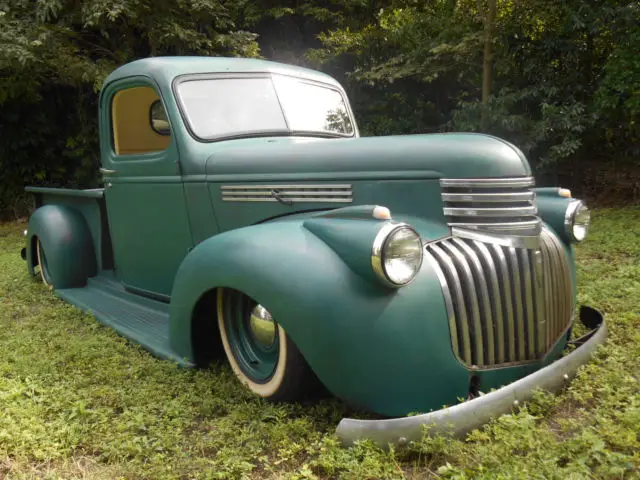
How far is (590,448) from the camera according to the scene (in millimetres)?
1889

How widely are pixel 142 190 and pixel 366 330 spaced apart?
217 cm

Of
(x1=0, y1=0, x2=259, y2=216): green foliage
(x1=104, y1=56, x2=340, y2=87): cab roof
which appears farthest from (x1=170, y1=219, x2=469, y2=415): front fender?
(x1=0, y1=0, x2=259, y2=216): green foliage

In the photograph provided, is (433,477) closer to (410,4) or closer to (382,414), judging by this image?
(382,414)

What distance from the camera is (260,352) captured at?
8.61ft

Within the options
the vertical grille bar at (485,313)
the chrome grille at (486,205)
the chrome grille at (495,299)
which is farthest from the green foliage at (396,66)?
the vertical grille bar at (485,313)

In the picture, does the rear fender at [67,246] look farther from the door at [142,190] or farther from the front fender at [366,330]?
the front fender at [366,330]

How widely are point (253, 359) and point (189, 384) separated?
0.34 metres

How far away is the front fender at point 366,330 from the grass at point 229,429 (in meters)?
0.19

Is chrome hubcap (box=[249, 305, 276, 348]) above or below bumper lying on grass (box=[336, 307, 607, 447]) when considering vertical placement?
above

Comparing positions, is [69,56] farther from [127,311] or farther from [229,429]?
[229,429]

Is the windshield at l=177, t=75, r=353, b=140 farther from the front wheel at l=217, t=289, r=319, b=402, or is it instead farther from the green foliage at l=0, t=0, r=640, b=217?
the green foliage at l=0, t=0, r=640, b=217

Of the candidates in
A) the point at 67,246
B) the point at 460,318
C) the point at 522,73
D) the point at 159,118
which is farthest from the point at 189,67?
the point at 522,73

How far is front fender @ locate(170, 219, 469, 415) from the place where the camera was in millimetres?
2025

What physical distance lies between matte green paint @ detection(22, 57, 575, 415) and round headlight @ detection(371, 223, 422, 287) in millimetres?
45
